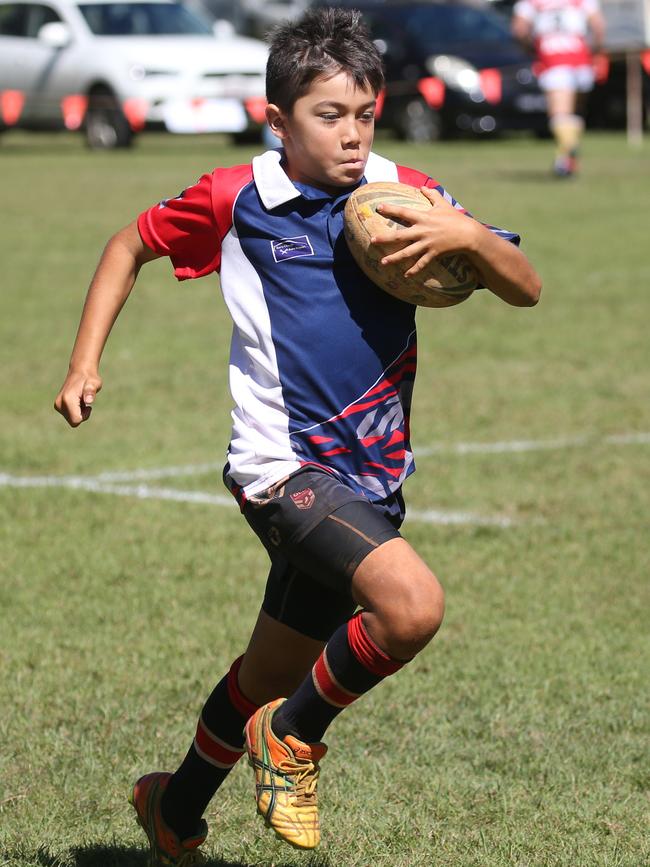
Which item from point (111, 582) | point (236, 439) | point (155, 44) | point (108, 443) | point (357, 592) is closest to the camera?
point (357, 592)

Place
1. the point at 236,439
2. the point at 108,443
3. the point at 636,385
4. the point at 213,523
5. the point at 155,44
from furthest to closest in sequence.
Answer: the point at 155,44, the point at 636,385, the point at 108,443, the point at 213,523, the point at 236,439

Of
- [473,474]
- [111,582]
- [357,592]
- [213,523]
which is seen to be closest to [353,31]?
[357,592]

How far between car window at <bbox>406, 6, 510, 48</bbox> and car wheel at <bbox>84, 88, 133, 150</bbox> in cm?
454

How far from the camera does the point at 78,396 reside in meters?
3.51

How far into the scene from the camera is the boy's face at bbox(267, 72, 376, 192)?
348 cm

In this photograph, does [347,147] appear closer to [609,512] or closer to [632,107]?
[609,512]

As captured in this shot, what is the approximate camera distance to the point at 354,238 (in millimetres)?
3414

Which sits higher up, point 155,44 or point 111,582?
point 111,582

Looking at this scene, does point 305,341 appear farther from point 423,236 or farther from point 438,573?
point 438,573

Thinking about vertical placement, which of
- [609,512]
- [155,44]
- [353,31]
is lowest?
[155,44]

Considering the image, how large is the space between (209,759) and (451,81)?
808 inches

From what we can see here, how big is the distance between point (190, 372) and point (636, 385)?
2610 millimetres

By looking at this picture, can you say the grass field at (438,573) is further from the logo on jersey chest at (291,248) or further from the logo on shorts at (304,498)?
the logo on jersey chest at (291,248)

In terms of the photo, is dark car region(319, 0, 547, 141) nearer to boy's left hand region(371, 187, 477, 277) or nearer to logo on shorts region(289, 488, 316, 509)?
boy's left hand region(371, 187, 477, 277)
